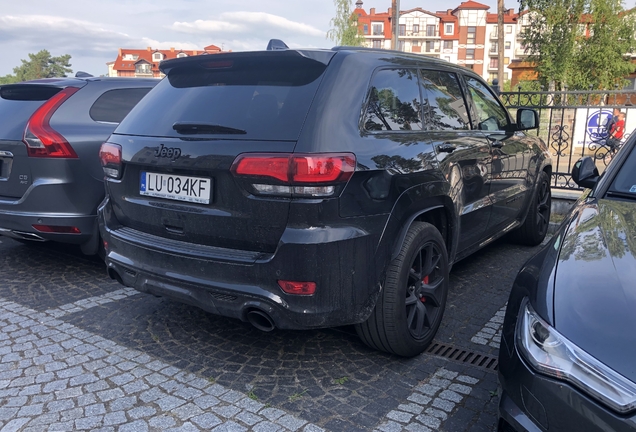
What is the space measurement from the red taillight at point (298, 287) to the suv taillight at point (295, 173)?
43cm

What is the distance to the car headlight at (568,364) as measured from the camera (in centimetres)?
156

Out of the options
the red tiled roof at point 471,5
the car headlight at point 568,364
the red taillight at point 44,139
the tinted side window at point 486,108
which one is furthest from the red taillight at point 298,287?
the red tiled roof at point 471,5

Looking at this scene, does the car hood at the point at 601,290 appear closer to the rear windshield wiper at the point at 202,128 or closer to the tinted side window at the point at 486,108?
the rear windshield wiper at the point at 202,128

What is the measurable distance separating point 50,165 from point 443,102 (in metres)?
3.09

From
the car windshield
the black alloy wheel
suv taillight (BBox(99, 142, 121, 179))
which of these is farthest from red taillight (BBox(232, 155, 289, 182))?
the car windshield

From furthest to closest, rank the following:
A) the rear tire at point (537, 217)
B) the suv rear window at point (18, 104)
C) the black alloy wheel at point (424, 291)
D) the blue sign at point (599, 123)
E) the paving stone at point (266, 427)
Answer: the blue sign at point (599, 123) → the rear tire at point (537, 217) → the suv rear window at point (18, 104) → the black alloy wheel at point (424, 291) → the paving stone at point (266, 427)

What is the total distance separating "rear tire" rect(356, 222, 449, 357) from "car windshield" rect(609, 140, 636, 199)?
102 centimetres

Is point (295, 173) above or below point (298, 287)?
above

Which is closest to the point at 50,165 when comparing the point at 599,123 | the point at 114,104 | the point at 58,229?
the point at 58,229

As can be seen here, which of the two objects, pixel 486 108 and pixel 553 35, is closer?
pixel 486 108

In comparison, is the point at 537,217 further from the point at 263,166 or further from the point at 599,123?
the point at 263,166

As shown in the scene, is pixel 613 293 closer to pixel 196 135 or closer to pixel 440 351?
pixel 440 351

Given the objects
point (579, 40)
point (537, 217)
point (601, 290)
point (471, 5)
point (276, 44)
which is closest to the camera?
point (601, 290)

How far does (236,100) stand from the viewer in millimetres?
2893
